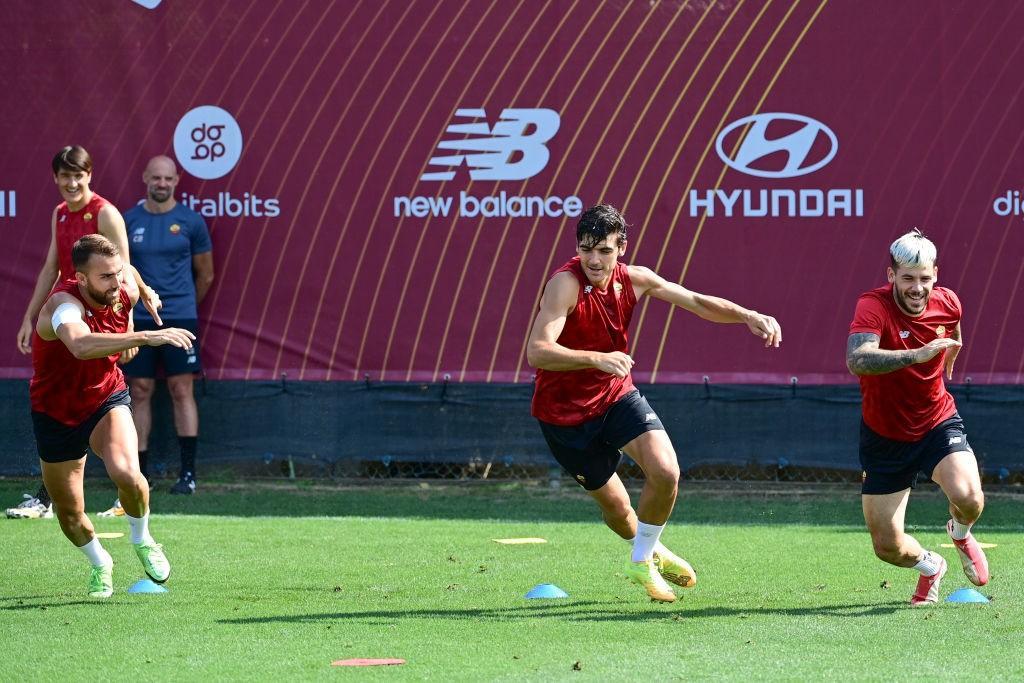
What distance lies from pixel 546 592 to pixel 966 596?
6.57ft

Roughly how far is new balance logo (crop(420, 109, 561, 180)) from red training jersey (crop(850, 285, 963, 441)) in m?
5.31

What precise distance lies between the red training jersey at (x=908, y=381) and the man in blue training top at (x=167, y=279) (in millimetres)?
6383

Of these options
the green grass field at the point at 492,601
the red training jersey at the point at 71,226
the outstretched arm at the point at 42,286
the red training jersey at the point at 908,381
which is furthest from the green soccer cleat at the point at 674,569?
the outstretched arm at the point at 42,286

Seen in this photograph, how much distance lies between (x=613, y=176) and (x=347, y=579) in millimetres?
4936

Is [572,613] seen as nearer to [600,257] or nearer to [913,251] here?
[600,257]

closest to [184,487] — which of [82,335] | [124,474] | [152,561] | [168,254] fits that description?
[168,254]

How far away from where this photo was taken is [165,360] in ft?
40.5

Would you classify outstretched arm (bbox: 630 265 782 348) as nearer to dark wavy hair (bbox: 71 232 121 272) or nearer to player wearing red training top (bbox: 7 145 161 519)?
dark wavy hair (bbox: 71 232 121 272)

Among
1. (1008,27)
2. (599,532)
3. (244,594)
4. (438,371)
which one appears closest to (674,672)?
(244,594)

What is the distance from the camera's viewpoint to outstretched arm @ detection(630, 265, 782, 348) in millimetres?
7324

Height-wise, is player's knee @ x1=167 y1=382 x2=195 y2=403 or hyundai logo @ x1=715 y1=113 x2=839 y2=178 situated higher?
hyundai logo @ x1=715 y1=113 x2=839 y2=178

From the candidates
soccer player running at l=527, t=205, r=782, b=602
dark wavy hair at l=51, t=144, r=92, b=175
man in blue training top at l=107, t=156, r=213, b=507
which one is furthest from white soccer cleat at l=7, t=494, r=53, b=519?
soccer player running at l=527, t=205, r=782, b=602

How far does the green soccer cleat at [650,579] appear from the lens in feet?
24.5

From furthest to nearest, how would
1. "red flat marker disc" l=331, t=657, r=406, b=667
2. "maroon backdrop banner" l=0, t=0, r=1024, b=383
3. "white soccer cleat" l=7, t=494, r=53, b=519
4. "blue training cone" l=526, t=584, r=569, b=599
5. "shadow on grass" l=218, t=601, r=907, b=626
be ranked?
"maroon backdrop banner" l=0, t=0, r=1024, b=383 → "white soccer cleat" l=7, t=494, r=53, b=519 → "blue training cone" l=526, t=584, r=569, b=599 → "shadow on grass" l=218, t=601, r=907, b=626 → "red flat marker disc" l=331, t=657, r=406, b=667
